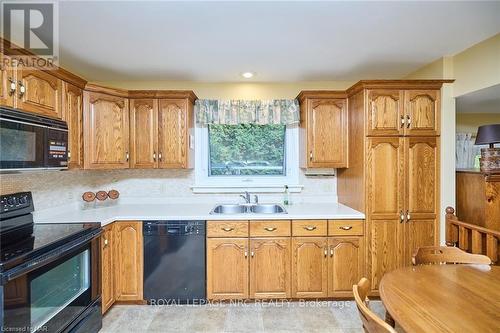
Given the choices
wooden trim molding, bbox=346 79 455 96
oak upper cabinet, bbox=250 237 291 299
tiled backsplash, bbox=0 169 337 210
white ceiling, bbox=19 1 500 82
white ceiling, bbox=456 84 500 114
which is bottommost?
oak upper cabinet, bbox=250 237 291 299

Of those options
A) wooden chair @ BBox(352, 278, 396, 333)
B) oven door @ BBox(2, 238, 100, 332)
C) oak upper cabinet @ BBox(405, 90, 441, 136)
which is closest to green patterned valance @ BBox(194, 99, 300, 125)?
oak upper cabinet @ BBox(405, 90, 441, 136)

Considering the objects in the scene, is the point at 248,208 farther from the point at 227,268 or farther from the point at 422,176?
the point at 422,176

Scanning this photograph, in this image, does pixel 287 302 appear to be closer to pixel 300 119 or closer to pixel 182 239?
pixel 182 239

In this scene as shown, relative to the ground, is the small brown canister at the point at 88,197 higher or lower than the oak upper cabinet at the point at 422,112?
lower

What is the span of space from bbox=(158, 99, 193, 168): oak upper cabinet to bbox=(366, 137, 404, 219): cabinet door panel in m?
1.86

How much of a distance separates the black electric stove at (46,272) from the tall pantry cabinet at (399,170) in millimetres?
2390

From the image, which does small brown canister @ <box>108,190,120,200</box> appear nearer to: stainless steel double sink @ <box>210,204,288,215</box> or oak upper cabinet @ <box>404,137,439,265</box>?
stainless steel double sink @ <box>210,204,288,215</box>

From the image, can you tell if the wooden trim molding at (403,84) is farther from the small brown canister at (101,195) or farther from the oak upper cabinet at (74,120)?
the small brown canister at (101,195)

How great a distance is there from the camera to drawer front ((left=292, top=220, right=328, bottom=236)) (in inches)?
100

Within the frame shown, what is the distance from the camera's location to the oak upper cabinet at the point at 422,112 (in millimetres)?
2535

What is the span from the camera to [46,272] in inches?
64.8

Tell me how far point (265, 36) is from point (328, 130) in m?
1.23

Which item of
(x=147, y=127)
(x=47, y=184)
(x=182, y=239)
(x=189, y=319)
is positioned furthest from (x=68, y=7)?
(x=189, y=319)

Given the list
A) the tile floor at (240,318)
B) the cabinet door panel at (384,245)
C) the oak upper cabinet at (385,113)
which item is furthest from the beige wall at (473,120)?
the tile floor at (240,318)
